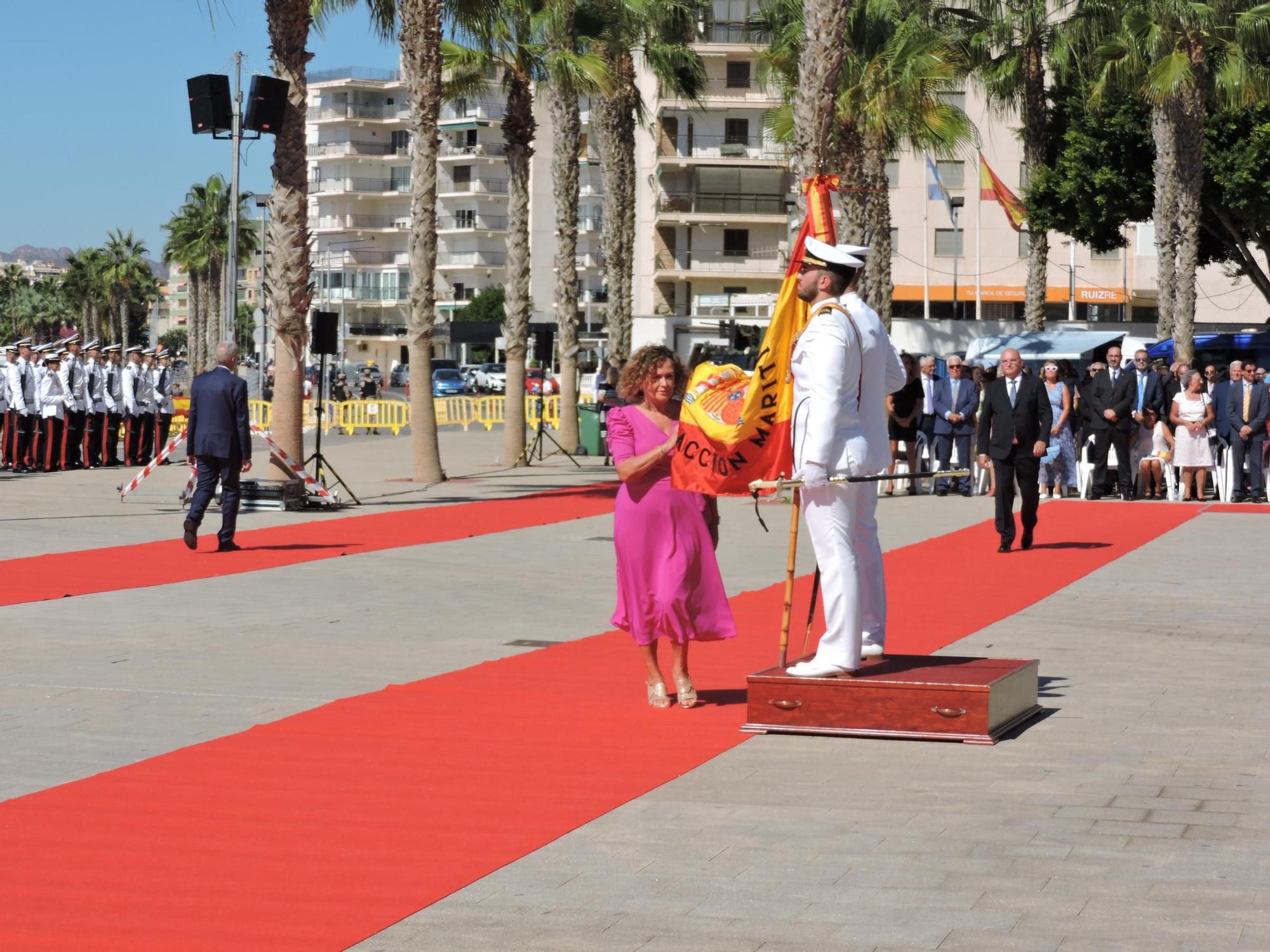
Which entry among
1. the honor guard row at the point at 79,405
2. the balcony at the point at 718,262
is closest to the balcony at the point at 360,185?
the balcony at the point at 718,262

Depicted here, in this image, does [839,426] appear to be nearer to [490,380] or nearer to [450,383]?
[490,380]

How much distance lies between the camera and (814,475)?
24.9ft

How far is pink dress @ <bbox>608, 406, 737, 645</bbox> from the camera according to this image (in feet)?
27.2

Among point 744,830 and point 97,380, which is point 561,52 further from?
point 744,830

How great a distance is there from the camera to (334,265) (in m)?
131

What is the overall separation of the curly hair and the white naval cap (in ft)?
2.70

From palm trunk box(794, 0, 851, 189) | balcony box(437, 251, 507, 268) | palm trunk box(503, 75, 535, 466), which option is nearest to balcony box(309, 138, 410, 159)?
balcony box(437, 251, 507, 268)

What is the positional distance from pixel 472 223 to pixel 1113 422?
100228mm

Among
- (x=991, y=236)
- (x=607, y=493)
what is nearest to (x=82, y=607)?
(x=607, y=493)

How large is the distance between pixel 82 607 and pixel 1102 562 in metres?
8.91

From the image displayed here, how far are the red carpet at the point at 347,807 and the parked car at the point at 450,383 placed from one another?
72.0m

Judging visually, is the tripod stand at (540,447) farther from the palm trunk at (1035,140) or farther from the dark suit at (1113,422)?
the palm trunk at (1035,140)

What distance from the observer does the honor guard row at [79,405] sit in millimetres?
27688

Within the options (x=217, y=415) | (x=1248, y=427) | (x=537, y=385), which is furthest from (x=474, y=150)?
(x=217, y=415)
